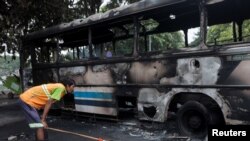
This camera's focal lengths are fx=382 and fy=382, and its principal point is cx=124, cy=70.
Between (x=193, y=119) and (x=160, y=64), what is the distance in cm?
130

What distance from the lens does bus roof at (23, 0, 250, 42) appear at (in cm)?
766

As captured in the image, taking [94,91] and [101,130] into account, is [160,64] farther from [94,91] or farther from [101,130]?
[94,91]

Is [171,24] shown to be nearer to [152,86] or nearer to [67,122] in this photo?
[152,86]

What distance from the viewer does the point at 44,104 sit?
7.23m

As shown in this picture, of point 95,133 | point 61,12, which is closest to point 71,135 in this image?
point 95,133

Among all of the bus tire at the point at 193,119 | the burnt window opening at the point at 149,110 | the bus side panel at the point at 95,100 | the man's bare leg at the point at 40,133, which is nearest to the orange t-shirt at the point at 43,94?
the man's bare leg at the point at 40,133

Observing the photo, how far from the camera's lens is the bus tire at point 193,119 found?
272 inches

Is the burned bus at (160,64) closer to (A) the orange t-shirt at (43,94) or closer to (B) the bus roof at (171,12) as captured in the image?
(B) the bus roof at (171,12)

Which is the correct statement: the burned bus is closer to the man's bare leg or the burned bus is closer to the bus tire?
the bus tire

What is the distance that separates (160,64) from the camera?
7664 mm

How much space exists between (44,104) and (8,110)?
295 inches

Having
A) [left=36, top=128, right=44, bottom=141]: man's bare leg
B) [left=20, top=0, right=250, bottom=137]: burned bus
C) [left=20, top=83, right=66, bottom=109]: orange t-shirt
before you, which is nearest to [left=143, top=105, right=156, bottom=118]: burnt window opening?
[left=20, top=0, right=250, bottom=137]: burned bus

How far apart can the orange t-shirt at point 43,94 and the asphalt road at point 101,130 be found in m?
1.40

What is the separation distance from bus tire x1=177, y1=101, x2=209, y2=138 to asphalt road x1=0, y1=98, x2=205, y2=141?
0.57ft
